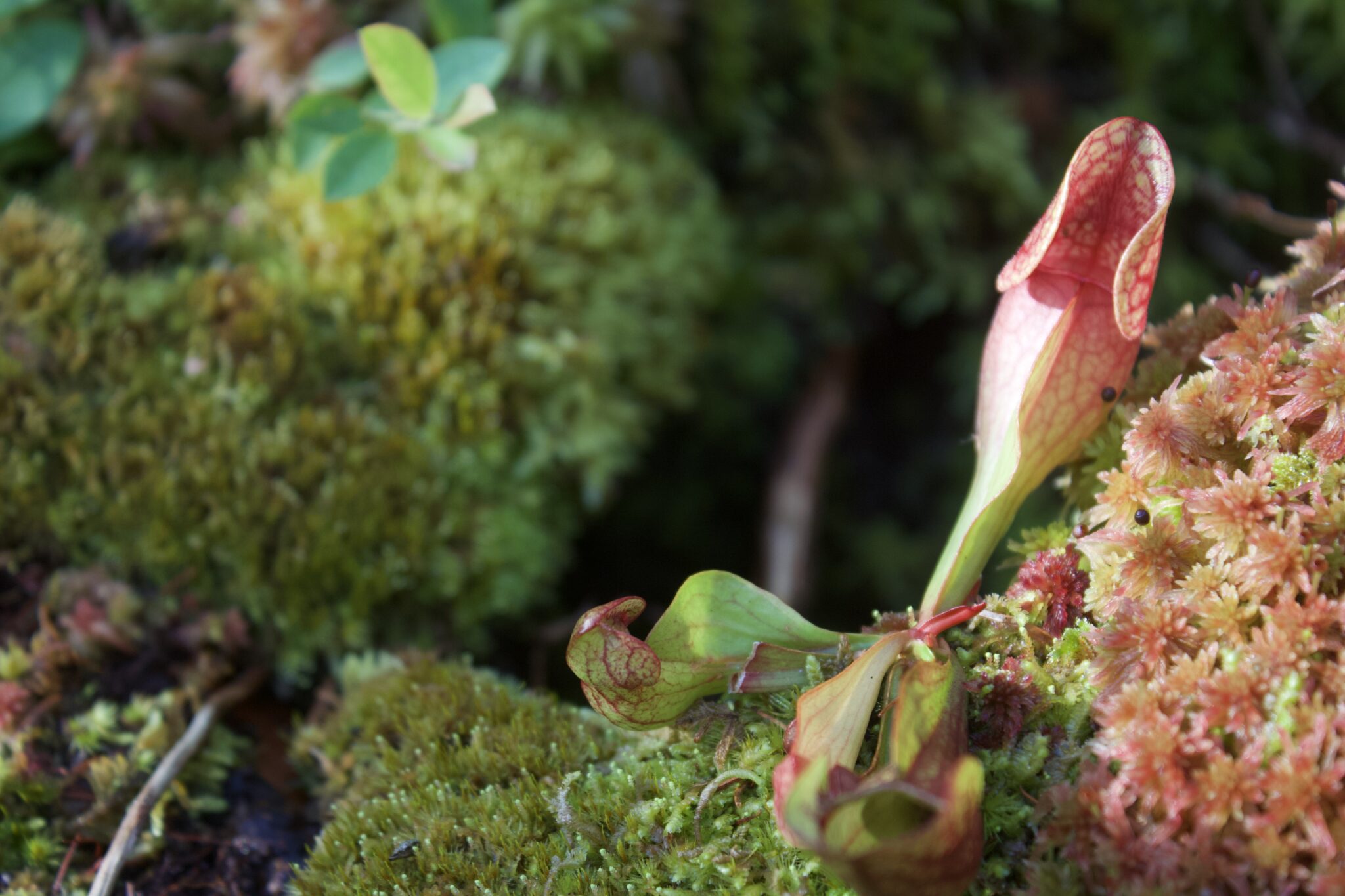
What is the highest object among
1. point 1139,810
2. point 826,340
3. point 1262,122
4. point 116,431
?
point 116,431

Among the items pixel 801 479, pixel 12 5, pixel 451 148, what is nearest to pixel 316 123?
pixel 451 148

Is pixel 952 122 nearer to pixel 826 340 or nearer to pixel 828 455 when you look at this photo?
Answer: pixel 826 340

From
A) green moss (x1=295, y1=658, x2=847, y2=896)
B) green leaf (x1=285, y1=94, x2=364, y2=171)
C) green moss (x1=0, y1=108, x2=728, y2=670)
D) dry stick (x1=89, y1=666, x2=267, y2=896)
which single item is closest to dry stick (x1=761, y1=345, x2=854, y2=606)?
green moss (x1=0, y1=108, x2=728, y2=670)

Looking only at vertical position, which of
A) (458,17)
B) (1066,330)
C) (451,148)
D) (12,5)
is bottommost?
(1066,330)

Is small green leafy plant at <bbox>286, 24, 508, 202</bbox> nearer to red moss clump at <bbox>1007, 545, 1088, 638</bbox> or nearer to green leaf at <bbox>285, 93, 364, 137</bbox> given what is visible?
green leaf at <bbox>285, 93, 364, 137</bbox>

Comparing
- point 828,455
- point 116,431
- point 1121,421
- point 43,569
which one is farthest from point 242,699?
point 828,455

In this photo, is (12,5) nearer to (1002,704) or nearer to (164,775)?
(164,775)
